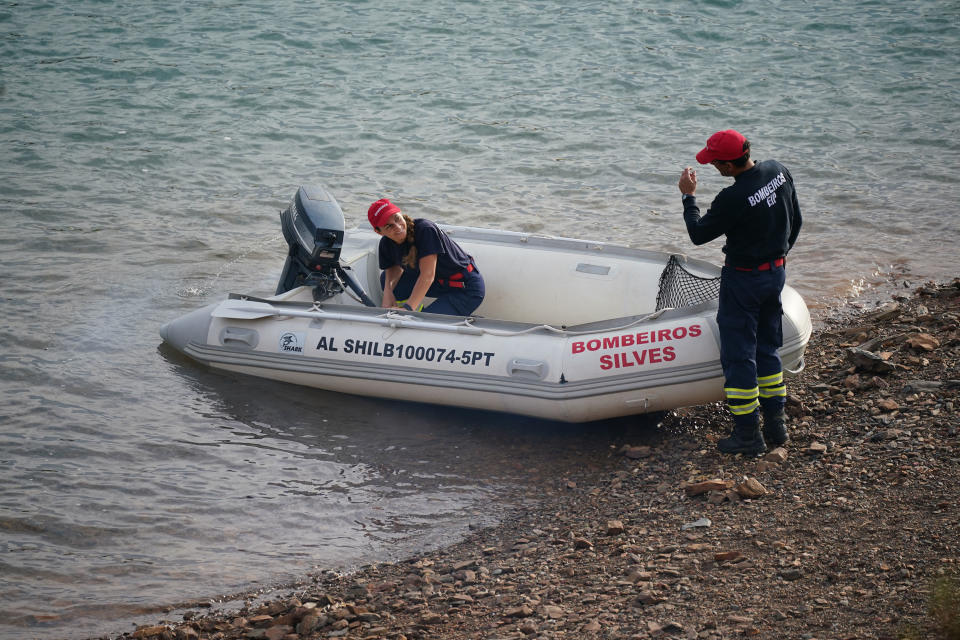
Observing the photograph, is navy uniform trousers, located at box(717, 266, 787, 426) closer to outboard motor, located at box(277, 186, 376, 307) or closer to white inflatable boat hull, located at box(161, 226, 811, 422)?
white inflatable boat hull, located at box(161, 226, 811, 422)

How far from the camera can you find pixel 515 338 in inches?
195

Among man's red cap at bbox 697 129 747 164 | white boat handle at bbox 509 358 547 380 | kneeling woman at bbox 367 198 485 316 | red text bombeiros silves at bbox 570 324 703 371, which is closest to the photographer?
man's red cap at bbox 697 129 747 164

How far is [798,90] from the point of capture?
38.9 feet

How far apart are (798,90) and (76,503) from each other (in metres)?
10.2

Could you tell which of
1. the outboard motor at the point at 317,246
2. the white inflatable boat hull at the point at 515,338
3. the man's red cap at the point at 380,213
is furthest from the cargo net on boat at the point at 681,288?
the outboard motor at the point at 317,246

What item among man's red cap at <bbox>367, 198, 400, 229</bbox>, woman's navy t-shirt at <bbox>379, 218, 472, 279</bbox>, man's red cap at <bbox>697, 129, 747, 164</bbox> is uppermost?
man's red cap at <bbox>697, 129, 747, 164</bbox>

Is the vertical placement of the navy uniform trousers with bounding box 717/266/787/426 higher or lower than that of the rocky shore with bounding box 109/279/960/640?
higher

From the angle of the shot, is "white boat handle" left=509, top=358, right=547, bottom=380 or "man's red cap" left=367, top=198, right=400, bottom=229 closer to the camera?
"white boat handle" left=509, top=358, right=547, bottom=380

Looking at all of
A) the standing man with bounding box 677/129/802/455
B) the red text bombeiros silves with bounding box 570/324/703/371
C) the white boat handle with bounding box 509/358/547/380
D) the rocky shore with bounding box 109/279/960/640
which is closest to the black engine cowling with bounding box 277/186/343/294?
the white boat handle with bounding box 509/358/547/380

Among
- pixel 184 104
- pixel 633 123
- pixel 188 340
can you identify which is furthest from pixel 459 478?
pixel 184 104

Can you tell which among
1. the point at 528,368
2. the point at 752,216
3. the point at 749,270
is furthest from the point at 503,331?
the point at 752,216

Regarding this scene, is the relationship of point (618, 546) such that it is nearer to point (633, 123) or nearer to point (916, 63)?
point (633, 123)

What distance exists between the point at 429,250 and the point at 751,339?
1850mm

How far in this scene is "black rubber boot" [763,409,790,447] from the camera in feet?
14.1
